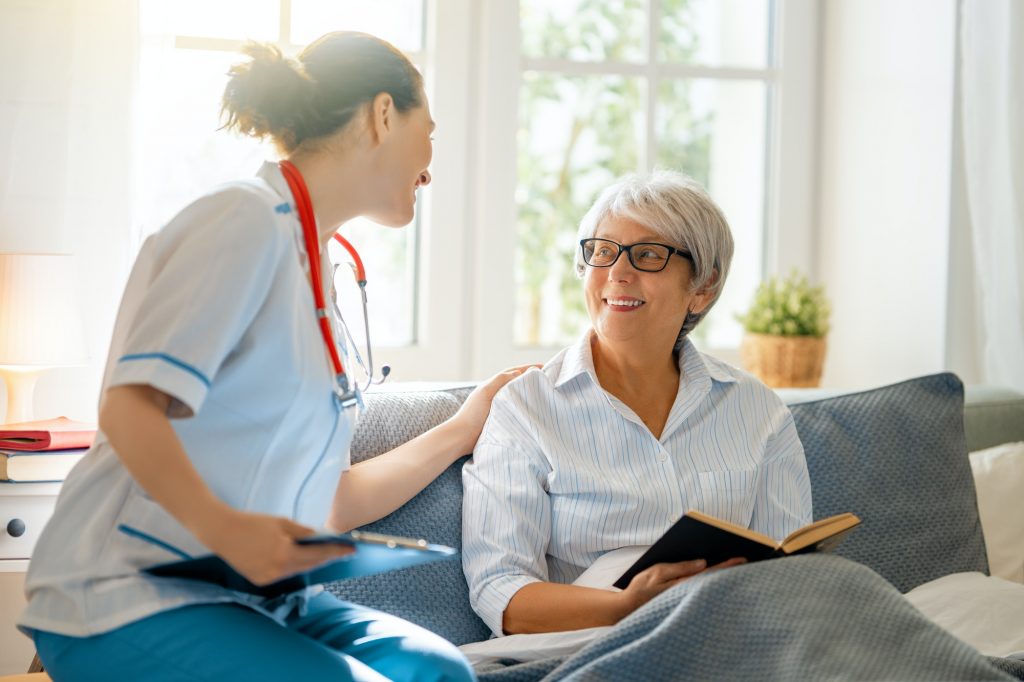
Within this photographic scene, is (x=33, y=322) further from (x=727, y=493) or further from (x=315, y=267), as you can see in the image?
(x=727, y=493)

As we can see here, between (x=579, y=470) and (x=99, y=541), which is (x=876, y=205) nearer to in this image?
(x=579, y=470)

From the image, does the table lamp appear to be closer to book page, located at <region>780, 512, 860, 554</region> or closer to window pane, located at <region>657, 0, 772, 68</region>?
book page, located at <region>780, 512, 860, 554</region>

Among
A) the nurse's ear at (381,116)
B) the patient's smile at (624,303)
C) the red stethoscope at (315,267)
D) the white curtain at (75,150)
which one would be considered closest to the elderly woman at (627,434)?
the patient's smile at (624,303)

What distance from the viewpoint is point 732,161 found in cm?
322

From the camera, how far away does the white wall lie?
274 centimetres

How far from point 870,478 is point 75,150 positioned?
1715 millimetres

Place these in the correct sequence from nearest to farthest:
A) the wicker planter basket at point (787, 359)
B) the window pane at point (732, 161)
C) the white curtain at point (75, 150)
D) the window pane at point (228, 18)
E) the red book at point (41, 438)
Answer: the red book at point (41, 438) < the white curtain at point (75, 150) < the window pane at point (228, 18) < the wicker planter basket at point (787, 359) < the window pane at point (732, 161)

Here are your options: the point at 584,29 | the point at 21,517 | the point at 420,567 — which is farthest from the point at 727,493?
the point at 584,29

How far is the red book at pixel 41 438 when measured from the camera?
1.97 metres

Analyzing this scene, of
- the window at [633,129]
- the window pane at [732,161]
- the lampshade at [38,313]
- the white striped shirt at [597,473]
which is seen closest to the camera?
the white striped shirt at [597,473]

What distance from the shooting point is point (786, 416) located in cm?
192

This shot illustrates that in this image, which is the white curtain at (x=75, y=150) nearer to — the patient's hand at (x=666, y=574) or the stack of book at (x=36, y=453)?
the stack of book at (x=36, y=453)

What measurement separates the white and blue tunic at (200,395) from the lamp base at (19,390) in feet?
3.46

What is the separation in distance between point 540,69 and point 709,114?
527 mm
